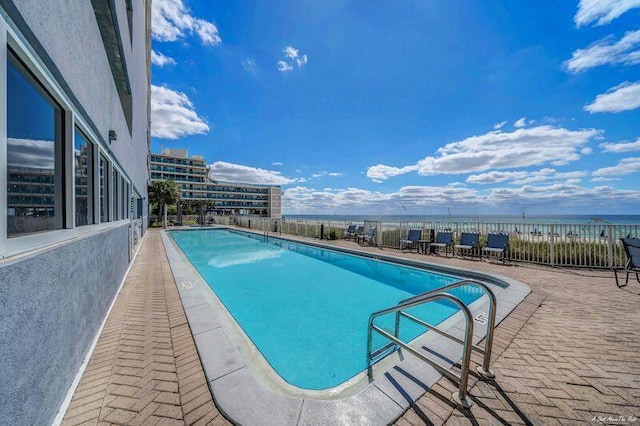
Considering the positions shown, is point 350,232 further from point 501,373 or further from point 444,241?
point 501,373

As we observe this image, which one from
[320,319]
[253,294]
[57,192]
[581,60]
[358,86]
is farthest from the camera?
[358,86]

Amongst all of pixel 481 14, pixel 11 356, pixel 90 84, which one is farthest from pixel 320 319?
pixel 481 14

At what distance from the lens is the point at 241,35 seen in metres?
12.2

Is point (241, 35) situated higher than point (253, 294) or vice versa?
point (241, 35)

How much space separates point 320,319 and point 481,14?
12162 millimetres

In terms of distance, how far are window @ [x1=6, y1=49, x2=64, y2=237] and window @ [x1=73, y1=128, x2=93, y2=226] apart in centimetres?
46

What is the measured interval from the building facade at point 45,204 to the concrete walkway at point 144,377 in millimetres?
198

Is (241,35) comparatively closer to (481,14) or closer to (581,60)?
(481,14)

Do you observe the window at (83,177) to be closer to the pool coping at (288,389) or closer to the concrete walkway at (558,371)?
the pool coping at (288,389)

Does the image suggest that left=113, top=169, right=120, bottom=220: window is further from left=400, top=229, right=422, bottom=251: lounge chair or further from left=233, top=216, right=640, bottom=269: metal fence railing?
left=233, top=216, right=640, bottom=269: metal fence railing

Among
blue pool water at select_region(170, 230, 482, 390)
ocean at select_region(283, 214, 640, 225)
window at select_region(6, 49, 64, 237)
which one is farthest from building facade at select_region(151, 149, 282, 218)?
window at select_region(6, 49, 64, 237)

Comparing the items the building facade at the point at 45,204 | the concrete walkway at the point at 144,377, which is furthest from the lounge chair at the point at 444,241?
the building facade at the point at 45,204

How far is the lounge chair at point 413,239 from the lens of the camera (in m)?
9.80

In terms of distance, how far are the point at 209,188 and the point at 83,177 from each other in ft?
236
